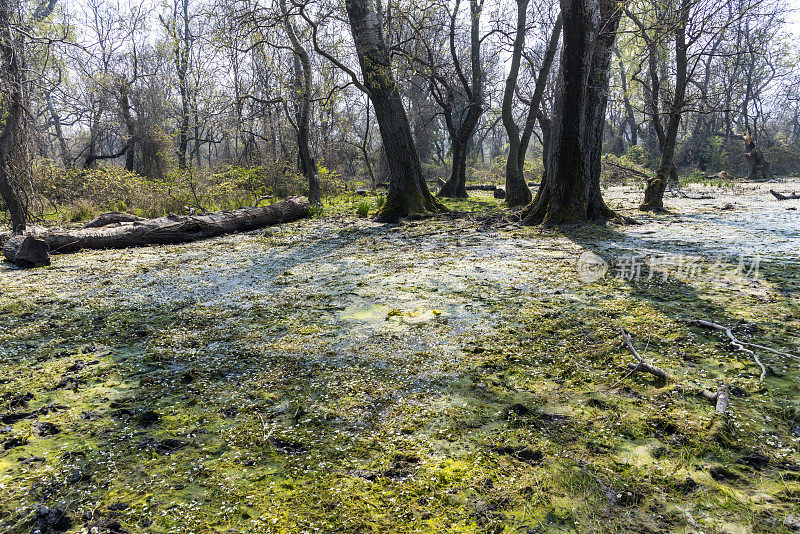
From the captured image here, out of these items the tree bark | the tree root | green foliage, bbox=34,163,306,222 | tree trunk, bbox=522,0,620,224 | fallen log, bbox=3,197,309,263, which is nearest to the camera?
the tree root

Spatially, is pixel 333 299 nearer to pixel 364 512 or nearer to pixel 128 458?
pixel 128 458

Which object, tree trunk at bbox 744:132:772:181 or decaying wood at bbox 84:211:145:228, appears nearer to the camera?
decaying wood at bbox 84:211:145:228

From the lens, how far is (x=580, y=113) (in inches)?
256

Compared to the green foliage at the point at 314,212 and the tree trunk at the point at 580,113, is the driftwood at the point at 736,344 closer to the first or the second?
the tree trunk at the point at 580,113

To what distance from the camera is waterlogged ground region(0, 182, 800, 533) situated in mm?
1317

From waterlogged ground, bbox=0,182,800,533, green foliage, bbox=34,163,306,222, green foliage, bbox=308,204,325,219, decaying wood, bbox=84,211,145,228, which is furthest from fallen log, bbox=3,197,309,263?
green foliage, bbox=34,163,306,222

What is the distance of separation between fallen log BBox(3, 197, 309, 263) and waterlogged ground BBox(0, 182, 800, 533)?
8.30 feet

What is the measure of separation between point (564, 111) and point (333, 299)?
16.5ft

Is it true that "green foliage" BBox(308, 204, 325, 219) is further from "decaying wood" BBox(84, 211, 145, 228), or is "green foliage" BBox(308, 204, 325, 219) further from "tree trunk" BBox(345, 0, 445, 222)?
"decaying wood" BBox(84, 211, 145, 228)

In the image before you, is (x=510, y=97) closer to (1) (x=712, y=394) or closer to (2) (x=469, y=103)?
(2) (x=469, y=103)

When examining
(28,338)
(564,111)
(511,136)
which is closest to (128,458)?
(28,338)

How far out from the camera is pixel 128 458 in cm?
159

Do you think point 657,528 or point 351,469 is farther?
point 351,469

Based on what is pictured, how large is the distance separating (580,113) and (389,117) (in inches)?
141
